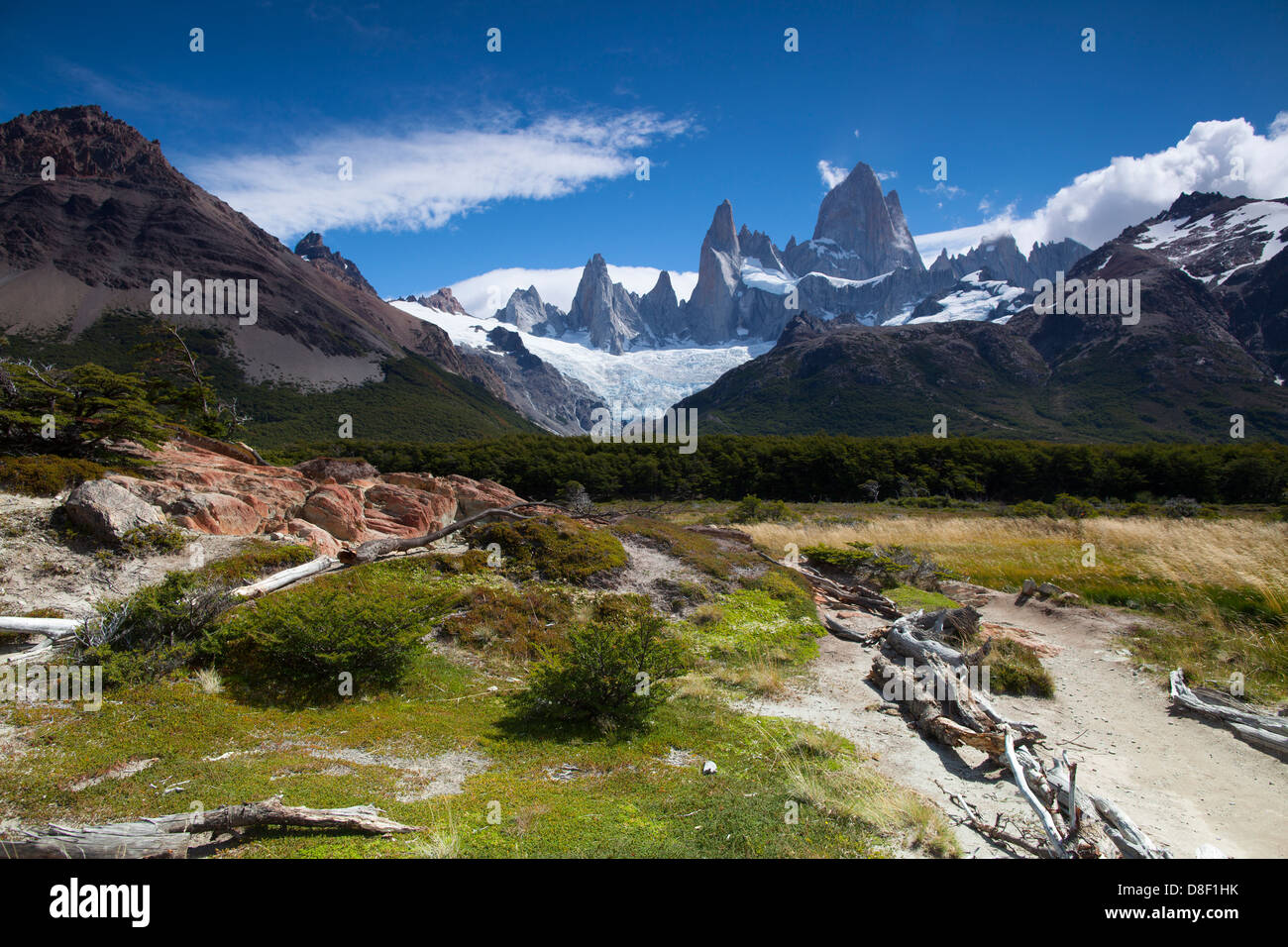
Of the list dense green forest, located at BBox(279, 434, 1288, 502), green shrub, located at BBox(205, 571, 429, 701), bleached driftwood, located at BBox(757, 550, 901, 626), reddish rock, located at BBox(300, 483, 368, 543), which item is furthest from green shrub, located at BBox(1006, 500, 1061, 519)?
green shrub, located at BBox(205, 571, 429, 701)

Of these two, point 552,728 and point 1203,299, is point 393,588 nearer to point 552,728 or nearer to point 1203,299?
point 552,728

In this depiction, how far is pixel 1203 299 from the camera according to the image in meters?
173

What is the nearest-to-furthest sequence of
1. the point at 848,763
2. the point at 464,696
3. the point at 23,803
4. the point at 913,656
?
the point at 23,803
the point at 848,763
the point at 464,696
the point at 913,656

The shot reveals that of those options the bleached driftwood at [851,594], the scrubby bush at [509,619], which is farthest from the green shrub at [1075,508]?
the scrubby bush at [509,619]

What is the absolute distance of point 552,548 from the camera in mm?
14320

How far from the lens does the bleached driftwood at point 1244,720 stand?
6836mm

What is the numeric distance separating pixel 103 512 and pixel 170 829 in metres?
9.95

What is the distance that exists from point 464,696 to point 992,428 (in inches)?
5564

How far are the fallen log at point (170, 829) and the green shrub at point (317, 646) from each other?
151 inches

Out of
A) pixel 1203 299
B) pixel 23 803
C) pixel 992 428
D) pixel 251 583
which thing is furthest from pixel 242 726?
pixel 1203 299

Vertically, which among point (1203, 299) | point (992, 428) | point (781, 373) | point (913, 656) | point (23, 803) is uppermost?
point (1203, 299)

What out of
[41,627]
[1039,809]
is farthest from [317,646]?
[1039,809]

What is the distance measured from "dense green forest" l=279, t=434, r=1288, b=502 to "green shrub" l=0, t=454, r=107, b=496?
35.7 metres

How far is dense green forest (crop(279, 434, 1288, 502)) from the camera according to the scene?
4741 cm
